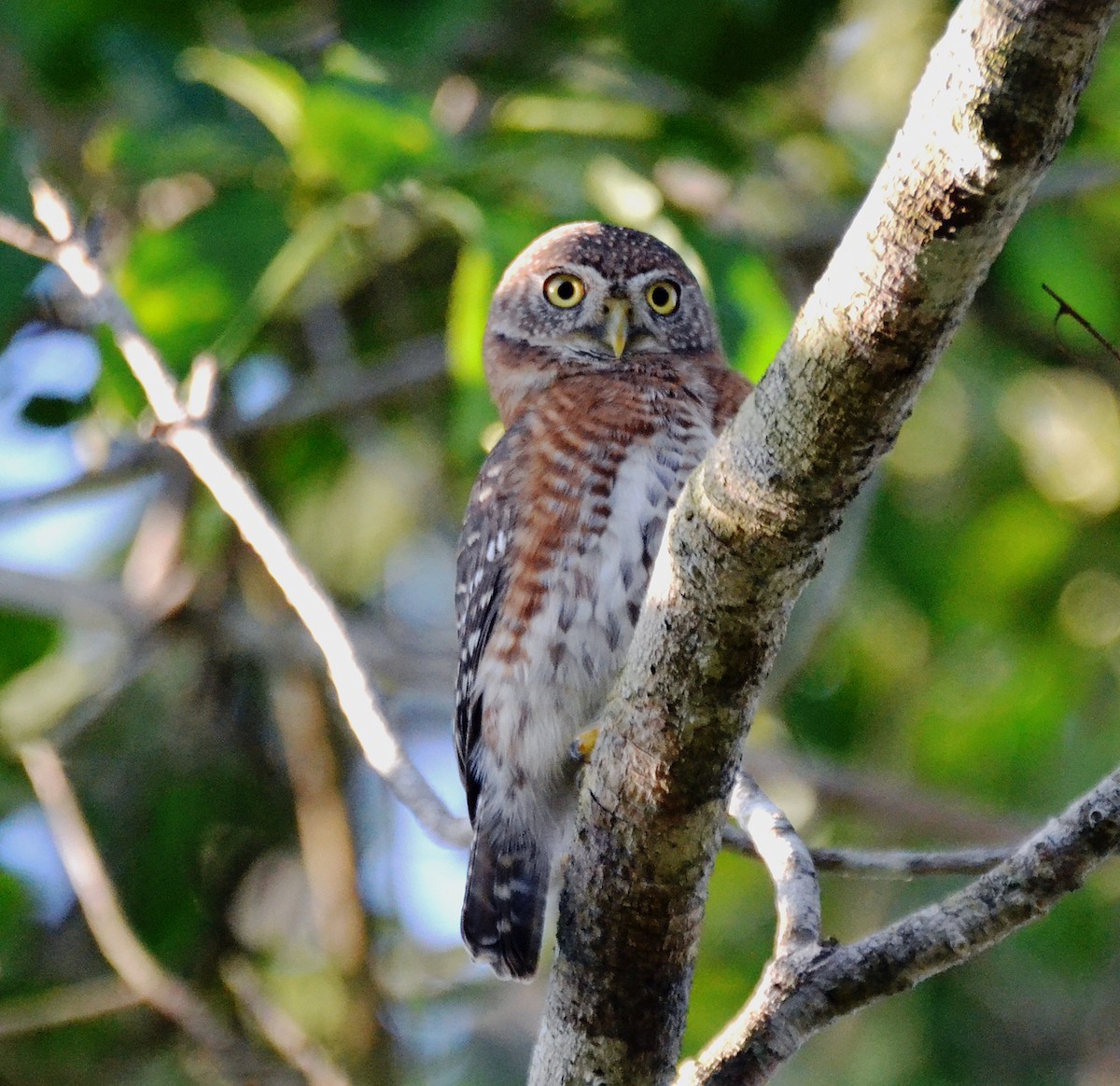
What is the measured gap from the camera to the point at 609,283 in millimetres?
4430

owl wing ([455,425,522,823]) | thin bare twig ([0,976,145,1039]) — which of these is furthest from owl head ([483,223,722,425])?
thin bare twig ([0,976,145,1039])

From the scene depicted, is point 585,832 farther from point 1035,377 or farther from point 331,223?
point 1035,377

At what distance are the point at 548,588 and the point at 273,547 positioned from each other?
81 centimetres

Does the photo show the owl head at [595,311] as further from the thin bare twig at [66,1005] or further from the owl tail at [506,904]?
the thin bare twig at [66,1005]

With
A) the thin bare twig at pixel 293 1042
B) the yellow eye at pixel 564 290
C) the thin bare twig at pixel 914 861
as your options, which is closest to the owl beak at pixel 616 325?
the yellow eye at pixel 564 290

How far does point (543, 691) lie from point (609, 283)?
1.30 meters

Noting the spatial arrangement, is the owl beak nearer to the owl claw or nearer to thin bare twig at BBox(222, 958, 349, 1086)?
the owl claw

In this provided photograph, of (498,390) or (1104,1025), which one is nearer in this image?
(498,390)

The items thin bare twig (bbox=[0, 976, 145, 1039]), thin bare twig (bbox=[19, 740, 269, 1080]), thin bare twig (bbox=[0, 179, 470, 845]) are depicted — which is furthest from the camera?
thin bare twig (bbox=[0, 976, 145, 1039])

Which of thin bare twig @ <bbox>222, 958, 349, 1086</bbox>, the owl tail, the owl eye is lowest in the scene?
thin bare twig @ <bbox>222, 958, 349, 1086</bbox>

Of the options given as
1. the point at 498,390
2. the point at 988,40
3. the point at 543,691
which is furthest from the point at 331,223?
the point at 988,40

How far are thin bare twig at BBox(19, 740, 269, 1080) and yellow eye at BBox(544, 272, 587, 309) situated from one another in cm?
201

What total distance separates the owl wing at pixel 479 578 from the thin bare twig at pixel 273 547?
2.37 feet

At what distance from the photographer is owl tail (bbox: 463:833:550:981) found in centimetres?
364
